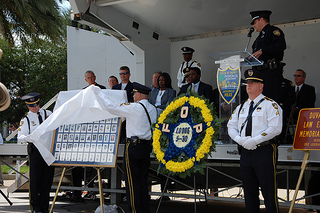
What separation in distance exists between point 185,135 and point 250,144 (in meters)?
1.43

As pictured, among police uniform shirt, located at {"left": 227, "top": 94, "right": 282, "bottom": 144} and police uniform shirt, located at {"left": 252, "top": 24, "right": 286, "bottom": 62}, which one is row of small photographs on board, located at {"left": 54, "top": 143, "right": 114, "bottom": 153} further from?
police uniform shirt, located at {"left": 252, "top": 24, "right": 286, "bottom": 62}

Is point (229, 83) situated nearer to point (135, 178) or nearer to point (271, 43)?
point (271, 43)

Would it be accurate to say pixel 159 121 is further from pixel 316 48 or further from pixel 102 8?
pixel 316 48

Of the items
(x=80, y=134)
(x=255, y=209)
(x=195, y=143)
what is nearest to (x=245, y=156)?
(x=255, y=209)

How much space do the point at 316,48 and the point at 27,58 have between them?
2180 cm

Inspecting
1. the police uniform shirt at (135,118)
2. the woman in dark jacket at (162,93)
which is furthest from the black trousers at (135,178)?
the woman in dark jacket at (162,93)

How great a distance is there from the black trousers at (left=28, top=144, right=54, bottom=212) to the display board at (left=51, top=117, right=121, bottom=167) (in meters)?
0.67

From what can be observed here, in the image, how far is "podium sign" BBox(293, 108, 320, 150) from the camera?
5.89m

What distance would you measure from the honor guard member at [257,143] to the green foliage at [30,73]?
21103mm

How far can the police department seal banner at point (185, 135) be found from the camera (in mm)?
6600

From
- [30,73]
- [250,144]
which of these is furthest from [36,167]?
[30,73]

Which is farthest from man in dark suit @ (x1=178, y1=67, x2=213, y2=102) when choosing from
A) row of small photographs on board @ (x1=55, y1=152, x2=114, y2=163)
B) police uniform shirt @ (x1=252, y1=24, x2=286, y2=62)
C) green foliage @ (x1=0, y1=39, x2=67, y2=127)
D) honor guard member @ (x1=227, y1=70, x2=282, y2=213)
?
green foliage @ (x1=0, y1=39, x2=67, y2=127)

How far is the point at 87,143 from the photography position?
748 cm

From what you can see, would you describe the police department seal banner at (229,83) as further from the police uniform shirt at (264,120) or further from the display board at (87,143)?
the display board at (87,143)
